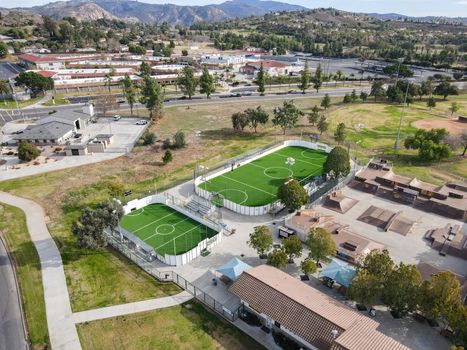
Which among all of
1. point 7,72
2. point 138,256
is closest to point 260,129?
point 138,256

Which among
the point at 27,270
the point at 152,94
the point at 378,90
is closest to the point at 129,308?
the point at 27,270

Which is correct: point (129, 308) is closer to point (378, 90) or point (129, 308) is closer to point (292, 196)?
point (292, 196)

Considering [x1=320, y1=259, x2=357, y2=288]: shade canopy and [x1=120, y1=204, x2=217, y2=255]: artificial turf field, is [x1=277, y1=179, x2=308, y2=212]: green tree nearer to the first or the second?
[x1=120, y1=204, x2=217, y2=255]: artificial turf field

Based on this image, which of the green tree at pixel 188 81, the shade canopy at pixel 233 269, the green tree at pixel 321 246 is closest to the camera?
the shade canopy at pixel 233 269

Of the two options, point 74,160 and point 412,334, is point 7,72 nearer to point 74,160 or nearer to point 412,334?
point 74,160

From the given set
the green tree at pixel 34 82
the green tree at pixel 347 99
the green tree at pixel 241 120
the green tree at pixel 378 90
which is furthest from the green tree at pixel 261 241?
the green tree at pixel 34 82

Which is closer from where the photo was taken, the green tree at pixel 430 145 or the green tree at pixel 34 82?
the green tree at pixel 430 145

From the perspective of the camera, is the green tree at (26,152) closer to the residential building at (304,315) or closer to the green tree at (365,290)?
the residential building at (304,315)
